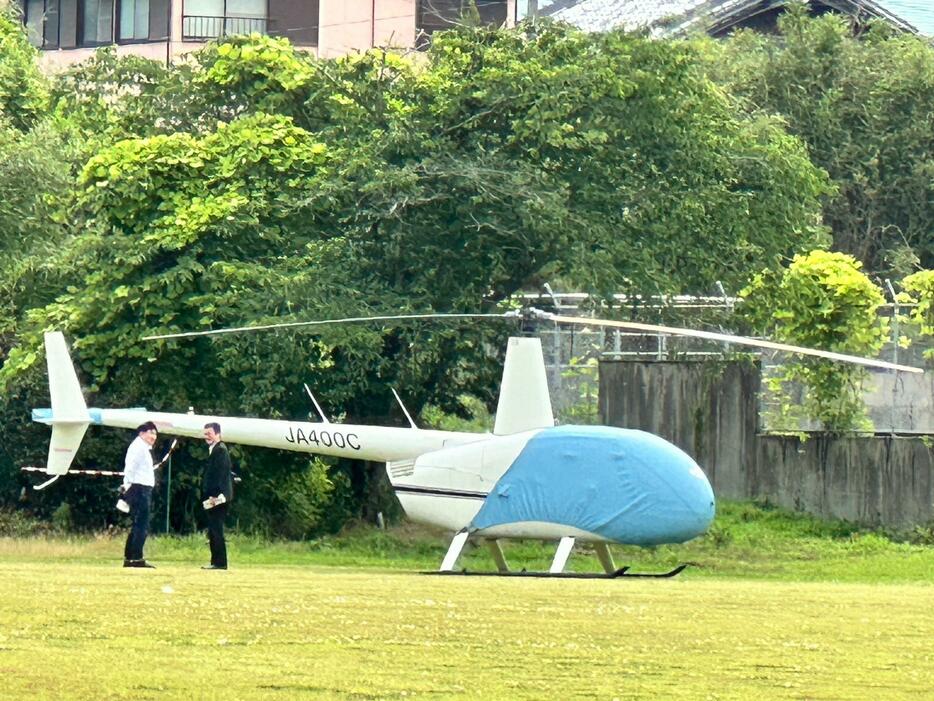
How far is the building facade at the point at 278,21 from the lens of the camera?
200 ft

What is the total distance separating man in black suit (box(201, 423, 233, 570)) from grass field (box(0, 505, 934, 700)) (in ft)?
6.68

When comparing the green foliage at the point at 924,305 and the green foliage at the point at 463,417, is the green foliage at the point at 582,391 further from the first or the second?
the green foliage at the point at 924,305

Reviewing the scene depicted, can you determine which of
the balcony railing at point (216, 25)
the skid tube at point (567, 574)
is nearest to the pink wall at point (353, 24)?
the balcony railing at point (216, 25)

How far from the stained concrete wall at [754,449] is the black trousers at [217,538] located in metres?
11.2

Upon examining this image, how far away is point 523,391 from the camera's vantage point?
79.6 ft

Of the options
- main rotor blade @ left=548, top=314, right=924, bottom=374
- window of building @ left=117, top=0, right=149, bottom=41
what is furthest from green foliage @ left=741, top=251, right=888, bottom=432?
window of building @ left=117, top=0, right=149, bottom=41

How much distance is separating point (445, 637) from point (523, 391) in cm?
1085

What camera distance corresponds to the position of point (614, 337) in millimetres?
34719

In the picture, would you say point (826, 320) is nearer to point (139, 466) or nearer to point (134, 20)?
point (139, 466)

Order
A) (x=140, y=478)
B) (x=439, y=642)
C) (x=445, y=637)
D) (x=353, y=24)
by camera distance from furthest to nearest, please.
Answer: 1. (x=353, y=24)
2. (x=140, y=478)
3. (x=445, y=637)
4. (x=439, y=642)

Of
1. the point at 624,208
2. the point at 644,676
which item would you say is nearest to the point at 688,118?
the point at 624,208

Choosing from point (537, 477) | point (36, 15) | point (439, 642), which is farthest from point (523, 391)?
point (36, 15)

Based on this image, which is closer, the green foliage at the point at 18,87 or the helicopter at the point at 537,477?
the helicopter at the point at 537,477

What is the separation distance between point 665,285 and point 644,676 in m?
18.3
